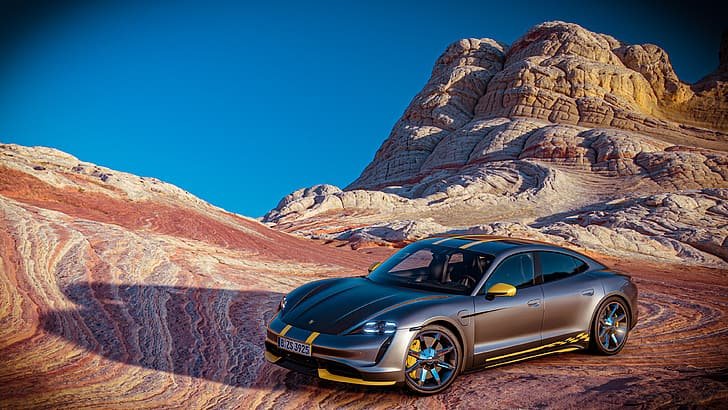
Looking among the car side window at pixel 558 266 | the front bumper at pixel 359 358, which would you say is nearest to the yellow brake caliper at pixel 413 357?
the front bumper at pixel 359 358

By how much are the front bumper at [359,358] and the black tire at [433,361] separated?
108mm

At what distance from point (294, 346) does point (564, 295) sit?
3.06 meters

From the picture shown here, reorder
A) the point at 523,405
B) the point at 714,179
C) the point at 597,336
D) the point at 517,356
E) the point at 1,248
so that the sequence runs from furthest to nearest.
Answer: the point at 714,179 < the point at 1,248 < the point at 597,336 < the point at 517,356 < the point at 523,405

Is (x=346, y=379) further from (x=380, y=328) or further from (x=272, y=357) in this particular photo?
(x=272, y=357)

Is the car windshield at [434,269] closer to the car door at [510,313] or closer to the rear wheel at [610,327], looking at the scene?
the car door at [510,313]

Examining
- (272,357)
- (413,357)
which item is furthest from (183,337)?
(413,357)

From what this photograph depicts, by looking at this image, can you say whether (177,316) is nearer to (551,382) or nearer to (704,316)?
(551,382)

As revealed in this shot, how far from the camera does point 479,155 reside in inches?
2119

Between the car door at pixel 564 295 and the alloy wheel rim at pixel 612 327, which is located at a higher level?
the car door at pixel 564 295

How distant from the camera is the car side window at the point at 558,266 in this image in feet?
20.1

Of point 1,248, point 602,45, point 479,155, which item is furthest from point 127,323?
point 602,45

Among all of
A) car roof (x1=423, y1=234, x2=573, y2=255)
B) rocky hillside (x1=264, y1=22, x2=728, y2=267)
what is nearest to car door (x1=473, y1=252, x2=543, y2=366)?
car roof (x1=423, y1=234, x2=573, y2=255)

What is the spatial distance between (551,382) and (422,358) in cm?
144

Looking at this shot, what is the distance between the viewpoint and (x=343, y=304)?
207 inches
